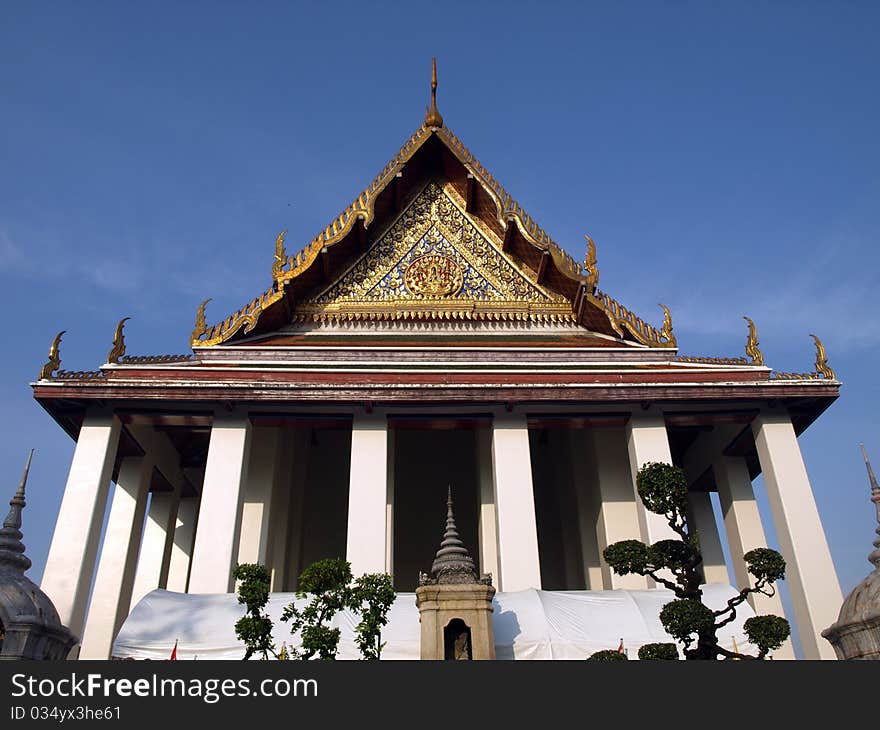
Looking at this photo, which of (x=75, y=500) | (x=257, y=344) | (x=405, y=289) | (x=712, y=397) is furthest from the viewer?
(x=405, y=289)

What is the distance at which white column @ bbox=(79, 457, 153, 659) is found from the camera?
342 inches

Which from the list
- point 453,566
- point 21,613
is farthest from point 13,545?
point 453,566

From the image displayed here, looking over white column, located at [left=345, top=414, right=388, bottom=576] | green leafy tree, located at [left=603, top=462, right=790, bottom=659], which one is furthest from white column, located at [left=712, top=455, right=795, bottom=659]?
white column, located at [left=345, top=414, right=388, bottom=576]

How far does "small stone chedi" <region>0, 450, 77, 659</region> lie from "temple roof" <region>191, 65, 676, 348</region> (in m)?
3.43

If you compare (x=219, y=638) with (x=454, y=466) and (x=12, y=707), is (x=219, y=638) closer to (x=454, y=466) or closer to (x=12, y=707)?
(x=12, y=707)

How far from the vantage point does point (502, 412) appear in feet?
28.3

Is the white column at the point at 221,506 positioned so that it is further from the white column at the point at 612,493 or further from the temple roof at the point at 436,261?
the white column at the point at 612,493

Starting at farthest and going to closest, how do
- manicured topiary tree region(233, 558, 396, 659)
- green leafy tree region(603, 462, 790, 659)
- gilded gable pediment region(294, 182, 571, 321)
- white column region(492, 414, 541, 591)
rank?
gilded gable pediment region(294, 182, 571, 321) < white column region(492, 414, 541, 591) < green leafy tree region(603, 462, 790, 659) < manicured topiary tree region(233, 558, 396, 659)

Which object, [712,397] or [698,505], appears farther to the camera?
[698,505]

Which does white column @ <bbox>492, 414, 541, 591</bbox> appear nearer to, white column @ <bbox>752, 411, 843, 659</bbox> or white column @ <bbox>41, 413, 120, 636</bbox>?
white column @ <bbox>752, 411, 843, 659</bbox>

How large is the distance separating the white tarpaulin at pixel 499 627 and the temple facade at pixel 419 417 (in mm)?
659

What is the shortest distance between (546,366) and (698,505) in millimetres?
3521

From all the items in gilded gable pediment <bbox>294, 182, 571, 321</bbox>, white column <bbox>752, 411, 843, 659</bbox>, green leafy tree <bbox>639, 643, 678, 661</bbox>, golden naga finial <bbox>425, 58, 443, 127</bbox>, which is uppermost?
golden naga finial <bbox>425, 58, 443, 127</bbox>

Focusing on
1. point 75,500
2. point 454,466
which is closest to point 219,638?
point 75,500
